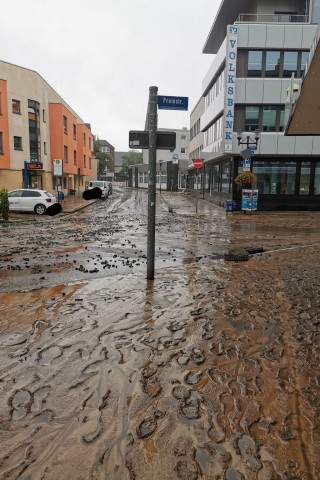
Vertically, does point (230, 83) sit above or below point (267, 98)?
above

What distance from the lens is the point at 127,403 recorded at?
329 centimetres

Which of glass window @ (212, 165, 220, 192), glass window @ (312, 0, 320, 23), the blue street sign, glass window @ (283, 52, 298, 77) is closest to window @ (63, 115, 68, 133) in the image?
glass window @ (212, 165, 220, 192)

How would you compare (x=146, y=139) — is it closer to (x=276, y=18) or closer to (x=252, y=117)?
(x=252, y=117)

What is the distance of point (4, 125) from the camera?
28.2m

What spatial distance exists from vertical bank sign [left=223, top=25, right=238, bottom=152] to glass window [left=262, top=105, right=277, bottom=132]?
7.31ft

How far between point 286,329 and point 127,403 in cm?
257

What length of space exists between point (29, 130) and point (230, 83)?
17.4 metres

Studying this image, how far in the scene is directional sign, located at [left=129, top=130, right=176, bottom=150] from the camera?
21.0ft

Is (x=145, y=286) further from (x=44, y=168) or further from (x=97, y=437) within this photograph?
(x=44, y=168)

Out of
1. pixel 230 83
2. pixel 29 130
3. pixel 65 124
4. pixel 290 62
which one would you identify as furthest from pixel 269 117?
pixel 65 124

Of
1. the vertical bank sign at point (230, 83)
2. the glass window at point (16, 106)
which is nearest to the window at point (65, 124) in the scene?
the glass window at point (16, 106)

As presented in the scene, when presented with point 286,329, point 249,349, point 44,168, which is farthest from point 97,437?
point 44,168

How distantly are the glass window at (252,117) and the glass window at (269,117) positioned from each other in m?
0.43

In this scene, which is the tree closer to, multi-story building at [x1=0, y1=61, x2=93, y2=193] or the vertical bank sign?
multi-story building at [x1=0, y1=61, x2=93, y2=193]
